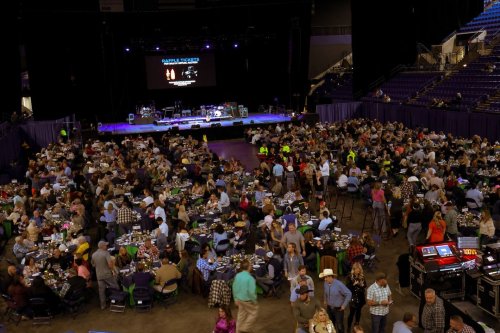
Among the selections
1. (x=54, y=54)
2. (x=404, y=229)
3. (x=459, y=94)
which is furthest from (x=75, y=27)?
(x=404, y=229)

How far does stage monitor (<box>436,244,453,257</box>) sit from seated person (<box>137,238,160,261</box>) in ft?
17.9

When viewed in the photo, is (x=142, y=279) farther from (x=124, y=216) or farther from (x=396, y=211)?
(x=396, y=211)

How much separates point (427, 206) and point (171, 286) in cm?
601

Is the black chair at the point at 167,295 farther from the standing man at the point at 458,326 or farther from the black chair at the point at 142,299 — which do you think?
the standing man at the point at 458,326

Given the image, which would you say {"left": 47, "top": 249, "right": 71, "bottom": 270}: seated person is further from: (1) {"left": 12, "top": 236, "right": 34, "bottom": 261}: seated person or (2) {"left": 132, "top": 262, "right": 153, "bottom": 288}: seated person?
(2) {"left": 132, "top": 262, "right": 153, "bottom": 288}: seated person

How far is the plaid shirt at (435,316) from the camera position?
748cm

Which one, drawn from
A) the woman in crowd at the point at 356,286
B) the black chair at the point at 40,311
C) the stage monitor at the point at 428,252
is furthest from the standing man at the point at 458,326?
the black chair at the point at 40,311

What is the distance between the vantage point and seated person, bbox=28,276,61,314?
30.8 ft

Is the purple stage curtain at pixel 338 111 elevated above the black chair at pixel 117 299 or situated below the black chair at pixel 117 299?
above

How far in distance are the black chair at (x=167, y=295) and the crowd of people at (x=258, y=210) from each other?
16cm

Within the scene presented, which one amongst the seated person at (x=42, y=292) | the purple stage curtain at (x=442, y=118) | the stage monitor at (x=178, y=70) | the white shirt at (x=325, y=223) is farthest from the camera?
the stage monitor at (x=178, y=70)

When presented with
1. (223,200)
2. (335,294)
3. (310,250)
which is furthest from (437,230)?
(223,200)

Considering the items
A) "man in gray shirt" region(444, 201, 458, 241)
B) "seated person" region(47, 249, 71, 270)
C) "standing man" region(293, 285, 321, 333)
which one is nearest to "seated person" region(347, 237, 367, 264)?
"man in gray shirt" region(444, 201, 458, 241)

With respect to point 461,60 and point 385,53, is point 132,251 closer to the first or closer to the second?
point 461,60
